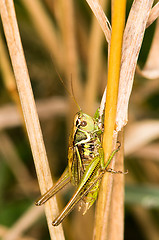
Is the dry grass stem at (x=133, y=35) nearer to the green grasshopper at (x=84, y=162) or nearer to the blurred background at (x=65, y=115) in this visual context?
the green grasshopper at (x=84, y=162)

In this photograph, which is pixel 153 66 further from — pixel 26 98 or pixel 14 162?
pixel 14 162

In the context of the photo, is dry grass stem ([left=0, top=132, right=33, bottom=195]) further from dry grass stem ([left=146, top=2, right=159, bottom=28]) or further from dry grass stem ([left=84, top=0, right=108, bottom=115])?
dry grass stem ([left=146, top=2, right=159, bottom=28])

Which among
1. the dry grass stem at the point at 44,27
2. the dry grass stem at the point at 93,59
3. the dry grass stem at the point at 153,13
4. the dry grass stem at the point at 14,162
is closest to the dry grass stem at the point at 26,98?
the dry grass stem at the point at 153,13

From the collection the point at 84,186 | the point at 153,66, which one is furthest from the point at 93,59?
the point at 84,186

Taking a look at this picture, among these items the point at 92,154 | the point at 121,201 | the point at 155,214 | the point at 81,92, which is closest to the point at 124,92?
the point at 121,201

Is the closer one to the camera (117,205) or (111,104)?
(111,104)

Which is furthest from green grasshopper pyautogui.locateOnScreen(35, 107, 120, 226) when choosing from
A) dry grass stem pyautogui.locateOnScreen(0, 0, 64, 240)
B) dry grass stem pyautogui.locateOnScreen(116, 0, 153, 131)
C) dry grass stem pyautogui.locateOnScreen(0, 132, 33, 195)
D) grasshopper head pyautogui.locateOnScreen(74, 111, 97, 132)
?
dry grass stem pyautogui.locateOnScreen(0, 132, 33, 195)
